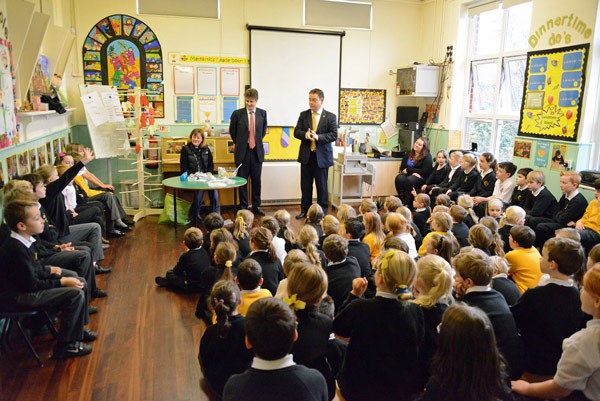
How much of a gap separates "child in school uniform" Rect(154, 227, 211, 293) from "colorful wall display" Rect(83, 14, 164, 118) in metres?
3.79

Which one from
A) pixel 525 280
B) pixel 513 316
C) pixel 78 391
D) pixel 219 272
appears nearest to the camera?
pixel 513 316

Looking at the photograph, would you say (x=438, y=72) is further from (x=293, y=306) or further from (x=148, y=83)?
(x=293, y=306)

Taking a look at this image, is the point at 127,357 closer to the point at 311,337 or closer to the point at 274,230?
the point at 274,230

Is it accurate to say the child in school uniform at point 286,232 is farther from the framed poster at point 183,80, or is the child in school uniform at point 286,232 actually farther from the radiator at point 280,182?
the framed poster at point 183,80

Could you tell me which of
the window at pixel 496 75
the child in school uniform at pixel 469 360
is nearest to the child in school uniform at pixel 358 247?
the child in school uniform at pixel 469 360

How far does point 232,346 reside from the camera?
2.31 metres

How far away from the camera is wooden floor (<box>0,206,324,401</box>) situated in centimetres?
270

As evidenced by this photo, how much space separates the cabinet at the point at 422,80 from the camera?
24.8ft

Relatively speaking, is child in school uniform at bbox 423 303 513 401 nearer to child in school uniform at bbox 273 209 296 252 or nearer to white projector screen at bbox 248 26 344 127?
child in school uniform at bbox 273 209 296 252

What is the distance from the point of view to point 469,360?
1626 millimetres

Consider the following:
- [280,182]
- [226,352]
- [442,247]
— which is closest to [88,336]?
[226,352]

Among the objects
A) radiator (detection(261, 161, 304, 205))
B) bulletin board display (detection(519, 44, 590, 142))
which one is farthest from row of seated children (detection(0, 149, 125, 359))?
bulletin board display (detection(519, 44, 590, 142))

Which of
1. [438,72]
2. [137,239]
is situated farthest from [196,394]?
[438,72]

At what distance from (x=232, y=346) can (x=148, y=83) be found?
570cm
